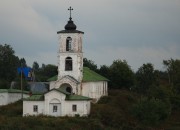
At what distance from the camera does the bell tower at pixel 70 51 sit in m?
58.2

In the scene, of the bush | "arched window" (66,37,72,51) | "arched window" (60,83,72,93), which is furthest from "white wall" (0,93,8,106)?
the bush

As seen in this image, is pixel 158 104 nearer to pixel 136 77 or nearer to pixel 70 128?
pixel 70 128

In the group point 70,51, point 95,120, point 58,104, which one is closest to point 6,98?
point 70,51

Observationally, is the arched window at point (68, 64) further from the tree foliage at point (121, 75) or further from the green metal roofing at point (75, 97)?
the tree foliage at point (121, 75)

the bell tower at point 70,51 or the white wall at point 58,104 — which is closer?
the white wall at point 58,104

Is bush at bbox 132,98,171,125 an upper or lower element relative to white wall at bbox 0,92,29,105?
lower

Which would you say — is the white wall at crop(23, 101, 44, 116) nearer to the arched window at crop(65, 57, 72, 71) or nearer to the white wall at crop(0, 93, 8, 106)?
the arched window at crop(65, 57, 72, 71)

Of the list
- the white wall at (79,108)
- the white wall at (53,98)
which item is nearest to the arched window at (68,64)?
the white wall at (53,98)

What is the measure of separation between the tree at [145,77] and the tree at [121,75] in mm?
3602

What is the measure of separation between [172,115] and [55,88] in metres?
10.8

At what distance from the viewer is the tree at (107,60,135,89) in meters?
68.5

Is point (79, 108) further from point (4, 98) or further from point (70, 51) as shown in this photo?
Answer: point (4, 98)

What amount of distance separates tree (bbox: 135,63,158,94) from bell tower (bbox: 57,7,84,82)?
50.3ft

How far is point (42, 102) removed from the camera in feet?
177
